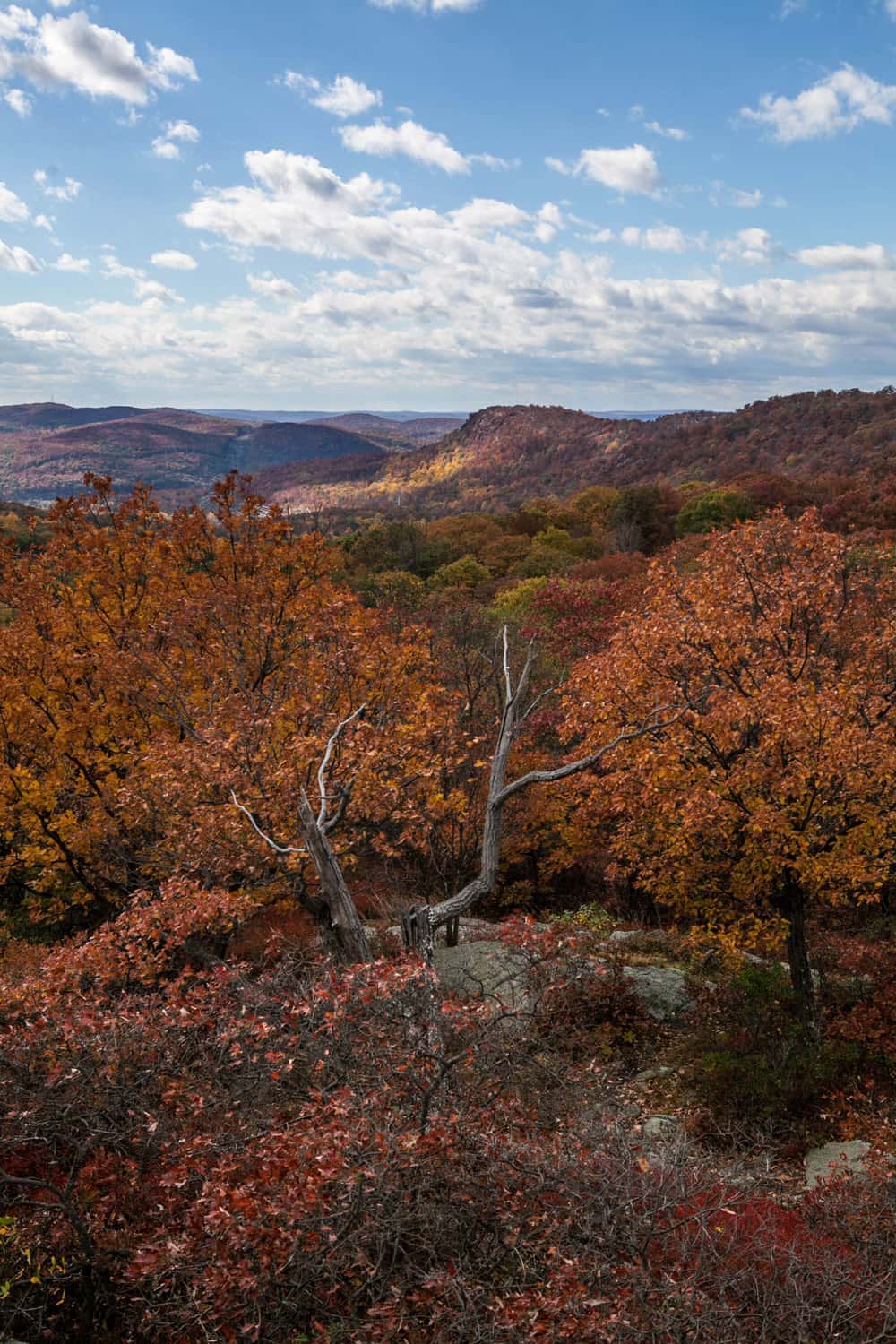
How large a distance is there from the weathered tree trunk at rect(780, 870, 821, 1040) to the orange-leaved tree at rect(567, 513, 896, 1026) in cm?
3

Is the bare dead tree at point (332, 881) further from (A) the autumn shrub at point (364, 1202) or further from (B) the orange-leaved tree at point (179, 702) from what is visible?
(A) the autumn shrub at point (364, 1202)

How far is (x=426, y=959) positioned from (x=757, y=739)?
7.80 metres

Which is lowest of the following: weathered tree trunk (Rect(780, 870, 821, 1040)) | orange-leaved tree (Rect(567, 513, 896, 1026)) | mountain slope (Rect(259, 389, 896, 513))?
weathered tree trunk (Rect(780, 870, 821, 1040))

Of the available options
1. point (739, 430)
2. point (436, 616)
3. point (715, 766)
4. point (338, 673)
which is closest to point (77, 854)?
point (338, 673)

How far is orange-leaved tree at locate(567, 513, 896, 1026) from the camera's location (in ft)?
43.4

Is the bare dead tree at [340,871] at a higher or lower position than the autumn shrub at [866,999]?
higher

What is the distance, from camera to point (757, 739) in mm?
14953

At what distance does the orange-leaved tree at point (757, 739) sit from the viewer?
521 inches

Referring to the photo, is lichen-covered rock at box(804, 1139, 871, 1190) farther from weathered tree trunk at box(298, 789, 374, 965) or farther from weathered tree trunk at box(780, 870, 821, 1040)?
weathered tree trunk at box(298, 789, 374, 965)

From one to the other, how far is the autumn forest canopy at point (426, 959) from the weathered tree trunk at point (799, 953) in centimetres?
8

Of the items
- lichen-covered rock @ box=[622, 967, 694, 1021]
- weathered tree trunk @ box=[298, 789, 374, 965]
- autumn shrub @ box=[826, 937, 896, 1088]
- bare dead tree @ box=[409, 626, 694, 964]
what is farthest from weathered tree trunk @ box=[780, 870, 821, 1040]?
weathered tree trunk @ box=[298, 789, 374, 965]

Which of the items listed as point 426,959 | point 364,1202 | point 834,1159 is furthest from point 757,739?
point 364,1202

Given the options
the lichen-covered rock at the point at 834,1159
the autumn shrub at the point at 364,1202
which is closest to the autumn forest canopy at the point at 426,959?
the autumn shrub at the point at 364,1202

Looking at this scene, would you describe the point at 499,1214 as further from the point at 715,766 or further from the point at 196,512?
the point at 196,512
